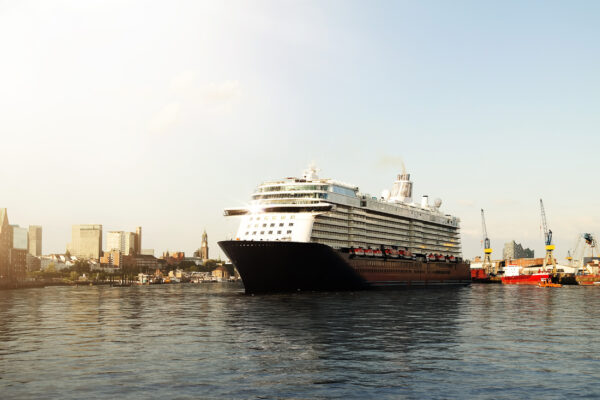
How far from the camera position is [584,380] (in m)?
28.1

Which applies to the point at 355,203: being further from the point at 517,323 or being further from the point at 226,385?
the point at 226,385

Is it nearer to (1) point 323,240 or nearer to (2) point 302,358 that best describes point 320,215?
(1) point 323,240

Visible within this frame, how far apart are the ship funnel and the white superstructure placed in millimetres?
20066

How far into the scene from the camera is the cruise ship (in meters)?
88.1

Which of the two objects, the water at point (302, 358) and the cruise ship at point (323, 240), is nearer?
the water at point (302, 358)

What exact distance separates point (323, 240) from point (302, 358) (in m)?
65.3

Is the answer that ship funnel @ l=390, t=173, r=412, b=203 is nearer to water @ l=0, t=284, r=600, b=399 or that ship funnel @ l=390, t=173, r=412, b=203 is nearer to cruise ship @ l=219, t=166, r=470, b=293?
cruise ship @ l=219, t=166, r=470, b=293

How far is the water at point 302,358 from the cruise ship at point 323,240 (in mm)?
30923

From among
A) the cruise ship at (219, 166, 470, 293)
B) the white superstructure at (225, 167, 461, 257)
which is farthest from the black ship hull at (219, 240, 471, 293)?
the white superstructure at (225, 167, 461, 257)

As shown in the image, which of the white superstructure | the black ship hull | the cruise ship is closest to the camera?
the black ship hull

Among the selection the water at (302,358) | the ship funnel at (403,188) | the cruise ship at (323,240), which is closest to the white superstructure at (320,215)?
the cruise ship at (323,240)

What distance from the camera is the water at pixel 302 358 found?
84.6ft

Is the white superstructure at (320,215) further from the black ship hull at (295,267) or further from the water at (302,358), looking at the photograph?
the water at (302,358)

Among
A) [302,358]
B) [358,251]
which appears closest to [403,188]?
[358,251]
